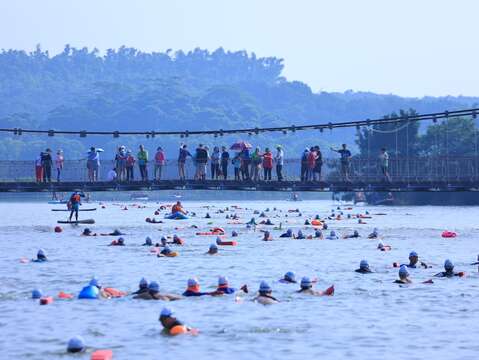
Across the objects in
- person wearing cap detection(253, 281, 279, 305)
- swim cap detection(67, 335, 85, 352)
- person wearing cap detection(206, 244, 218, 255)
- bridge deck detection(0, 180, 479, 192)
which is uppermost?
bridge deck detection(0, 180, 479, 192)

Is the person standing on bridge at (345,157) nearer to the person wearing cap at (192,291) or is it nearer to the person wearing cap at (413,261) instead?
the person wearing cap at (413,261)

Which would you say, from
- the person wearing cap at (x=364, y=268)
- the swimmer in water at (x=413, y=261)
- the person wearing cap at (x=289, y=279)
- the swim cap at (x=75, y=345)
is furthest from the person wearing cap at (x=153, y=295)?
the swimmer in water at (x=413, y=261)

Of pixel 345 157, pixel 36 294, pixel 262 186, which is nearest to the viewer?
pixel 36 294

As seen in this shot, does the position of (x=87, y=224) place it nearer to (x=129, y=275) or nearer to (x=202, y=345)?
(x=129, y=275)

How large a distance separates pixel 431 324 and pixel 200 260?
2175cm

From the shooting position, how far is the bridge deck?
80.8 metres

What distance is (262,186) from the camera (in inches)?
3206

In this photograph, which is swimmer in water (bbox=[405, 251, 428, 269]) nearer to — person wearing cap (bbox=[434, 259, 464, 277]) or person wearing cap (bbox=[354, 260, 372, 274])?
person wearing cap (bbox=[354, 260, 372, 274])

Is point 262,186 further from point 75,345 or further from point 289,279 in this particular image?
point 75,345

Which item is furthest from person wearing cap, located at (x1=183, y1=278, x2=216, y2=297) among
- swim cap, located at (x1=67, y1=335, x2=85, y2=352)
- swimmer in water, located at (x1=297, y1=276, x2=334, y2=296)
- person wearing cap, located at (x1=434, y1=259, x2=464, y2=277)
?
swim cap, located at (x1=67, y1=335, x2=85, y2=352)

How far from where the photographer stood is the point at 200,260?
56.5m


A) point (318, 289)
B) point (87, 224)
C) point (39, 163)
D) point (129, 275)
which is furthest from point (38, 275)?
point (87, 224)

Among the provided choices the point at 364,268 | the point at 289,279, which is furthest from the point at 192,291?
the point at 364,268

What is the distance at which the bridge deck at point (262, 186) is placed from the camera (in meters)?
80.8
